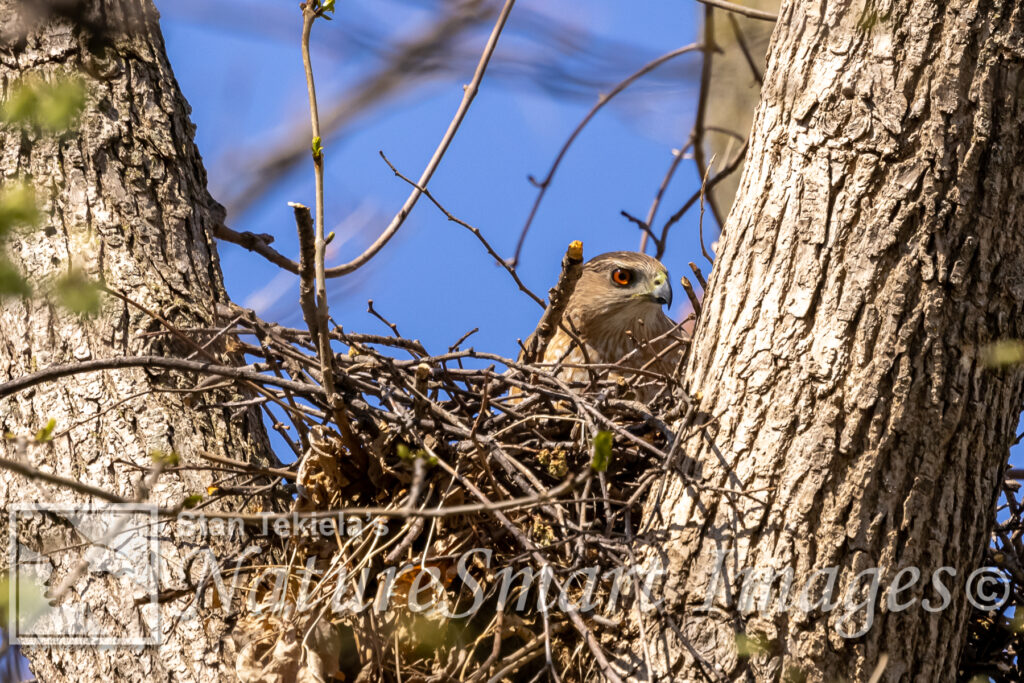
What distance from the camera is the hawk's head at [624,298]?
199 inches

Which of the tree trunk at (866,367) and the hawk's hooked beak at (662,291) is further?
the hawk's hooked beak at (662,291)

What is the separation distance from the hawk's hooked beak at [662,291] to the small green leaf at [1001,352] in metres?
2.13

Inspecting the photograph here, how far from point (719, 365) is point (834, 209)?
54 centimetres

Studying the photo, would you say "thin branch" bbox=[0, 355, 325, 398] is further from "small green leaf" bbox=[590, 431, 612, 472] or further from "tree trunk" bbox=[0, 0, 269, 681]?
"small green leaf" bbox=[590, 431, 612, 472]

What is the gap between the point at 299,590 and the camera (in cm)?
297

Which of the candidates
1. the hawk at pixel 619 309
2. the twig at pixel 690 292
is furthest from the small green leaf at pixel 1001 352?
the hawk at pixel 619 309

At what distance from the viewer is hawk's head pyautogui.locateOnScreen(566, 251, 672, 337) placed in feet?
16.6

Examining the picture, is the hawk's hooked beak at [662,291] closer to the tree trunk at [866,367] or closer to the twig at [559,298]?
the twig at [559,298]

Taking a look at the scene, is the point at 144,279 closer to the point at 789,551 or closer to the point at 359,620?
the point at 359,620

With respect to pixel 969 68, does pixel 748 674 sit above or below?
below

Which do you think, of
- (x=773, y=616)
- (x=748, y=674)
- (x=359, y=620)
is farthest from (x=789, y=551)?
(x=359, y=620)

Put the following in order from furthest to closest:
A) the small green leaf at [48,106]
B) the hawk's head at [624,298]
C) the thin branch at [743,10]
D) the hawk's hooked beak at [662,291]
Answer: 1. the hawk's head at [624,298]
2. the hawk's hooked beak at [662,291]
3. the thin branch at [743,10]
4. the small green leaf at [48,106]

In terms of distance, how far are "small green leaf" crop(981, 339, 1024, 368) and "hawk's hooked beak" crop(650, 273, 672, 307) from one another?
213 centimetres

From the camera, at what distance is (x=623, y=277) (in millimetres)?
5152
